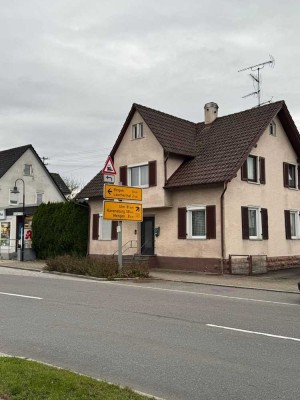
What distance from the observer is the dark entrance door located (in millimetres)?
24828

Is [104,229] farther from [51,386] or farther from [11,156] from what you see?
[11,156]

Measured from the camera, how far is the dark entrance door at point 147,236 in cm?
2483

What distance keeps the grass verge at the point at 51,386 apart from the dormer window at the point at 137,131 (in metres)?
Result: 20.5

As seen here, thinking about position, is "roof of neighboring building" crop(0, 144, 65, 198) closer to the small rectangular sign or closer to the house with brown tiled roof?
the house with brown tiled roof

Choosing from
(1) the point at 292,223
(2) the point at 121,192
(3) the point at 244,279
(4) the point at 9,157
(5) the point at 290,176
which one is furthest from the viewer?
(4) the point at 9,157

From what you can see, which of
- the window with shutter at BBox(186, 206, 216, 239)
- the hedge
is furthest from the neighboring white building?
the window with shutter at BBox(186, 206, 216, 239)

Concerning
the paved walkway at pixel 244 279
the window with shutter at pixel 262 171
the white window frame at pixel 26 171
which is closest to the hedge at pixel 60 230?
the paved walkway at pixel 244 279

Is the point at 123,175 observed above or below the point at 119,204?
above

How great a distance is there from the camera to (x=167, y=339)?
7.62 metres

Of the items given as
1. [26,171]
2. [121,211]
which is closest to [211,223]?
[121,211]

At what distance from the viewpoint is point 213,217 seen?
21.4 metres

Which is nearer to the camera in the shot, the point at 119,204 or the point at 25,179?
the point at 119,204

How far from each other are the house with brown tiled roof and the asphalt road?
8373mm

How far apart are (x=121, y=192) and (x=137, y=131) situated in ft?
20.8
